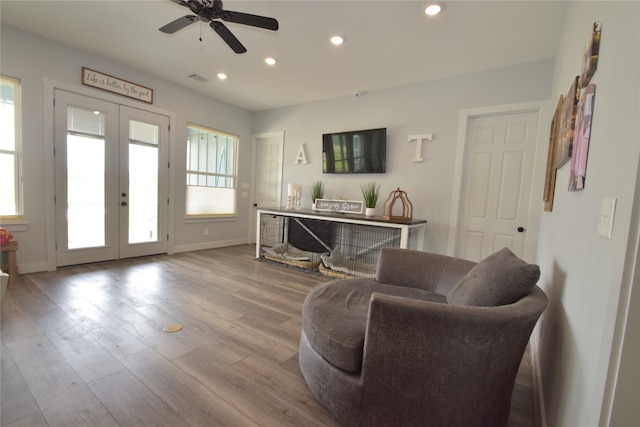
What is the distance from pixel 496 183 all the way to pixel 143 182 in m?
4.92

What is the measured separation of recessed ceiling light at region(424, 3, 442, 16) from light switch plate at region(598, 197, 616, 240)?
2131 millimetres

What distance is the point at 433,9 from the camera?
226 cm

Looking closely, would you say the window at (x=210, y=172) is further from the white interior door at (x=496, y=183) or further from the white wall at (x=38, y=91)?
the white interior door at (x=496, y=183)

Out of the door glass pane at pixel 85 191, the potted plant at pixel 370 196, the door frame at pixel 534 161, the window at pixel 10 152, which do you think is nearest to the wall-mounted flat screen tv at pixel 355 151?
the potted plant at pixel 370 196

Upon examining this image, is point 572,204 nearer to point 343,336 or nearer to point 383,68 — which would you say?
point 343,336

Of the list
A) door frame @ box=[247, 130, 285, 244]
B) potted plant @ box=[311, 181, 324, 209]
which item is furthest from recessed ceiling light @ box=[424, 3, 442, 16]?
door frame @ box=[247, 130, 285, 244]

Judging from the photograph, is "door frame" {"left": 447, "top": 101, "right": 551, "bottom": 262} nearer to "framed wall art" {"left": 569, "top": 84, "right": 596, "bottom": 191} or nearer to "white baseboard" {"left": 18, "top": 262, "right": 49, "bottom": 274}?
"framed wall art" {"left": 569, "top": 84, "right": 596, "bottom": 191}

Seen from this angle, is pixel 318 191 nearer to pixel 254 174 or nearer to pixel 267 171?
pixel 267 171

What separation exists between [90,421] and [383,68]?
13.0ft

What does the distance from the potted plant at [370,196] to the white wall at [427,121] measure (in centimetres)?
9

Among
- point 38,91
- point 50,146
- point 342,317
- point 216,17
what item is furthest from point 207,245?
point 342,317

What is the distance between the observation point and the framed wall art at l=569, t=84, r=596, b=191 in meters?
1.14

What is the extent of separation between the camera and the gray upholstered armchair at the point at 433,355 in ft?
3.60

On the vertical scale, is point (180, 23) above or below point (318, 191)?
above
